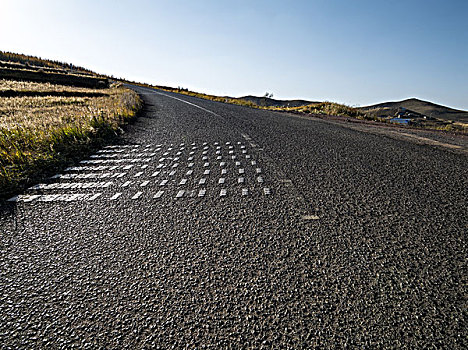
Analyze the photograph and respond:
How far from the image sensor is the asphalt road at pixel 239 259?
4.94 ft

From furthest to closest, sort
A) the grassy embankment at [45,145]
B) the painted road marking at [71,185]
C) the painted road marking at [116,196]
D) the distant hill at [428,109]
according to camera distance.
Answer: the distant hill at [428,109]
the grassy embankment at [45,145]
the painted road marking at [71,185]
the painted road marking at [116,196]

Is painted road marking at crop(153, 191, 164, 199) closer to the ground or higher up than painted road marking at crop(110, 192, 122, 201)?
higher up

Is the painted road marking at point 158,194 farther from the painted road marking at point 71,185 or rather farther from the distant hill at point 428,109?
the distant hill at point 428,109

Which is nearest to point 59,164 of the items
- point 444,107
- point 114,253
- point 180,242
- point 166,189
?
point 166,189

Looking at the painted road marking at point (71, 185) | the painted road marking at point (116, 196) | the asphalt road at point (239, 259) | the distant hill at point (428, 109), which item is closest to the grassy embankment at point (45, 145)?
the painted road marking at point (71, 185)

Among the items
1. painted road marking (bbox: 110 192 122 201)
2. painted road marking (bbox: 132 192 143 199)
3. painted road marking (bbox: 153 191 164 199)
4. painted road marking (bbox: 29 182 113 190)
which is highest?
painted road marking (bbox: 153 191 164 199)

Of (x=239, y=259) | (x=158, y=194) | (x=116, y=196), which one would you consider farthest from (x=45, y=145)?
(x=239, y=259)

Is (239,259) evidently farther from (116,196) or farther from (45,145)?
(45,145)

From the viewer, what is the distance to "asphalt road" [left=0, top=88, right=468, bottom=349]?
151 cm

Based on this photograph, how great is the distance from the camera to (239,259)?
211cm

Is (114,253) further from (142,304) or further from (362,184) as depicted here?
(362,184)

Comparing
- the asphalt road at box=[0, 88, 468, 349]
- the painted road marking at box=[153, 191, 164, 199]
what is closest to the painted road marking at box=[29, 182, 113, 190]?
the asphalt road at box=[0, 88, 468, 349]

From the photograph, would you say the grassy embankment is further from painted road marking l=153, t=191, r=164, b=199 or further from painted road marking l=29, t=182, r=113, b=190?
painted road marking l=153, t=191, r=164, b=199

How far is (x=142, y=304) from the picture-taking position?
66.3 inches
